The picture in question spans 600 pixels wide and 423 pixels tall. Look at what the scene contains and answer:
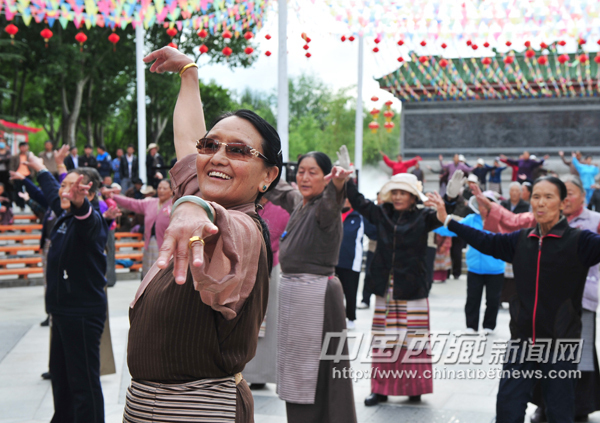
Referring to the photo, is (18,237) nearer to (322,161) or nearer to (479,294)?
(479,294)

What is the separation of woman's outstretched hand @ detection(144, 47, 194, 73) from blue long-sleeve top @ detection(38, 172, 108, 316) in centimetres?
155

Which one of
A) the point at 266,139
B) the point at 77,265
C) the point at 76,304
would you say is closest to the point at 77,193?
the point at 77,265

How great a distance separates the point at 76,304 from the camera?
412cm

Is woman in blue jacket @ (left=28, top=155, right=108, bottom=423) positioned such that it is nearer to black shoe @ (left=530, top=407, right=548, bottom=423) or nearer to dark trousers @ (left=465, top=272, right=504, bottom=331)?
black shoe @ (left=530, top=407, right=548, bottom=423)

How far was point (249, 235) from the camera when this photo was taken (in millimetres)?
1733

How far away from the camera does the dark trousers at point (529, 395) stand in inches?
155

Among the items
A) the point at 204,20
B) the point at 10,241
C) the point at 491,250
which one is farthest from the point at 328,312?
the point at 10,241

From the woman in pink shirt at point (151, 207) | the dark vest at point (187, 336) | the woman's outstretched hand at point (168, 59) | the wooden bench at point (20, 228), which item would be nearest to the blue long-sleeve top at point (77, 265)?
the woman's outstretched hand at point (168, 59)

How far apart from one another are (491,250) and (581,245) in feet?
1.93

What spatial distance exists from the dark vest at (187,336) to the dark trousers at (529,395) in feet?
8.47

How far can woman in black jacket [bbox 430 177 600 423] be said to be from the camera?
3965mm

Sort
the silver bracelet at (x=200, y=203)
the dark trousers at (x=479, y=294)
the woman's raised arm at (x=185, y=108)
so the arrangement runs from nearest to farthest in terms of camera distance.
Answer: the silver bracelet at (x=200, y=203) → the woman's raised arm at (x=185, y=108) → the dark trousers at (x=479, y=294)

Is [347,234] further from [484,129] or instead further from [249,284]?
[484,129]

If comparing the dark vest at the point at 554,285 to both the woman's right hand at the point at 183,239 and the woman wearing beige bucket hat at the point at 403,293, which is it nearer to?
the woman wearing beige bucket hat at the point at 403,293
